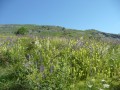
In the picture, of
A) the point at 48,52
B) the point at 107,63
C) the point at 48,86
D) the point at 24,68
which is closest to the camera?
the point at 48,86

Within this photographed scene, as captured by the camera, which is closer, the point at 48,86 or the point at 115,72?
the point at 48,86

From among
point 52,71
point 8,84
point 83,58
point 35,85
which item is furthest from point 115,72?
point 8,84

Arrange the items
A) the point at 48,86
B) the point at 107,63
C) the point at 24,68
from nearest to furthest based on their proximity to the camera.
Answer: the point at 48,86
the point at 24,68
the point at 107,63

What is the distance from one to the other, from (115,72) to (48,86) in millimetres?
2572

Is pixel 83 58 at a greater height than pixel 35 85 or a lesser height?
greater

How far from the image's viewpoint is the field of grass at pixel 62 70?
7.91 meters

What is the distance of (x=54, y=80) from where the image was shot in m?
7.80

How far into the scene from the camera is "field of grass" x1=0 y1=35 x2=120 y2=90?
312 inches

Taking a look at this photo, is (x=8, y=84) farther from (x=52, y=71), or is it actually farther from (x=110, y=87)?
(x=110, y=87)

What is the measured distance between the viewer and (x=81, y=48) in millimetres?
10945

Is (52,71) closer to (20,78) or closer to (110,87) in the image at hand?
(20,78)

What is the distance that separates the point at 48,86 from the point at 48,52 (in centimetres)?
301

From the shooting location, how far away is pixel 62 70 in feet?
26.4

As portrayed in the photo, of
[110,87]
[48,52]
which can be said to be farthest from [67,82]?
[48,52]
